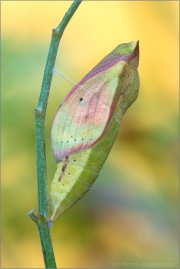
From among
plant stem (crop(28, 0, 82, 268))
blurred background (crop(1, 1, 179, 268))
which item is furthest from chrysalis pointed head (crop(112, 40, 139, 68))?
blurred background (crop(1, 1, 179, 268))

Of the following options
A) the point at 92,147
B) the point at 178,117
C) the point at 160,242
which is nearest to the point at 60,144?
the point at 92,147

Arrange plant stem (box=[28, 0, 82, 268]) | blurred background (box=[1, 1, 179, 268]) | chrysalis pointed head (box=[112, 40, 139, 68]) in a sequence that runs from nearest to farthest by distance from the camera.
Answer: plant stem (box=[28, 0, 82, 268])
chrysalis pointed head (box=[112, 40, 139, 68])
blurred background (box=[1, 1, 179, 268])

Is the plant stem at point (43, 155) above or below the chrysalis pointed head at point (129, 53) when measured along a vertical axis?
below

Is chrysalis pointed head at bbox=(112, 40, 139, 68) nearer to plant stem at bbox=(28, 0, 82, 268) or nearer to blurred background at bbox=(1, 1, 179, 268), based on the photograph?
plant stem at bbox=(28, 0, 82, 268)

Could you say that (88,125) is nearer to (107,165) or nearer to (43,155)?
(43,155)

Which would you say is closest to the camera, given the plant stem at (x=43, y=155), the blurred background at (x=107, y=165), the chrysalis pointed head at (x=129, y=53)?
the plant stem at (x=43, y=155)

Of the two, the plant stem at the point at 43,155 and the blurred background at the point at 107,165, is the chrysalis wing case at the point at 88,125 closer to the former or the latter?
the plant stem at the point at 43,155

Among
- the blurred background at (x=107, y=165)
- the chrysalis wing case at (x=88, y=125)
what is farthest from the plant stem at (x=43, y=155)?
the blurred background at (x=107, y=165)

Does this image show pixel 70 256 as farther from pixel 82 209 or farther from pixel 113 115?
pixel 113 115
